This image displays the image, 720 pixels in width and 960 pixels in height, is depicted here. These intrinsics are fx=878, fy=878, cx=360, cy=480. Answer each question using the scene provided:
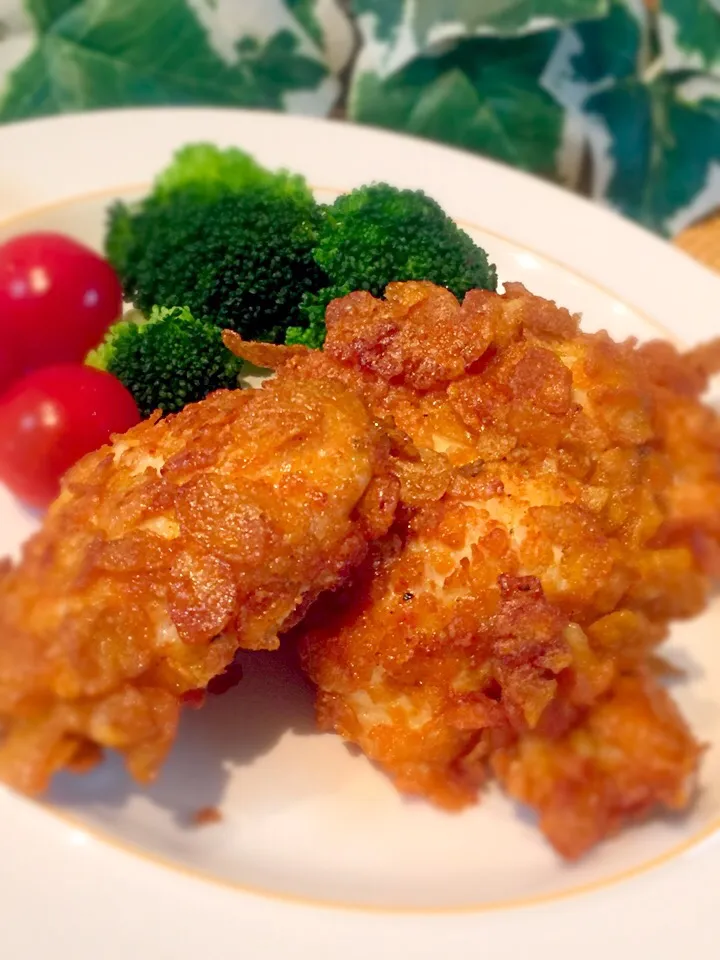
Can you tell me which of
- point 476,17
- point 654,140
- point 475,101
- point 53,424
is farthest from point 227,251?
point 654,140

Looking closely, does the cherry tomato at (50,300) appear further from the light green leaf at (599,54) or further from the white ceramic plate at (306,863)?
the light green leaf at (599,54)

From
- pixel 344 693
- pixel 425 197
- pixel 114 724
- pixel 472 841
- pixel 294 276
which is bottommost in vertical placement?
pixel 472 841

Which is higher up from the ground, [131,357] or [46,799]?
[131,357]

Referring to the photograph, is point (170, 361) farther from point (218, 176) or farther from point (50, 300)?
point (218, 176)

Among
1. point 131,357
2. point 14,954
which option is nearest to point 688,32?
point 131,357

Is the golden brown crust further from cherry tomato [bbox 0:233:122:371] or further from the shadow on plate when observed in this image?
cherry tomato [bbox 0:233:122:371]

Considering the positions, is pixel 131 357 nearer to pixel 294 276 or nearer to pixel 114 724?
pixel 294 276
